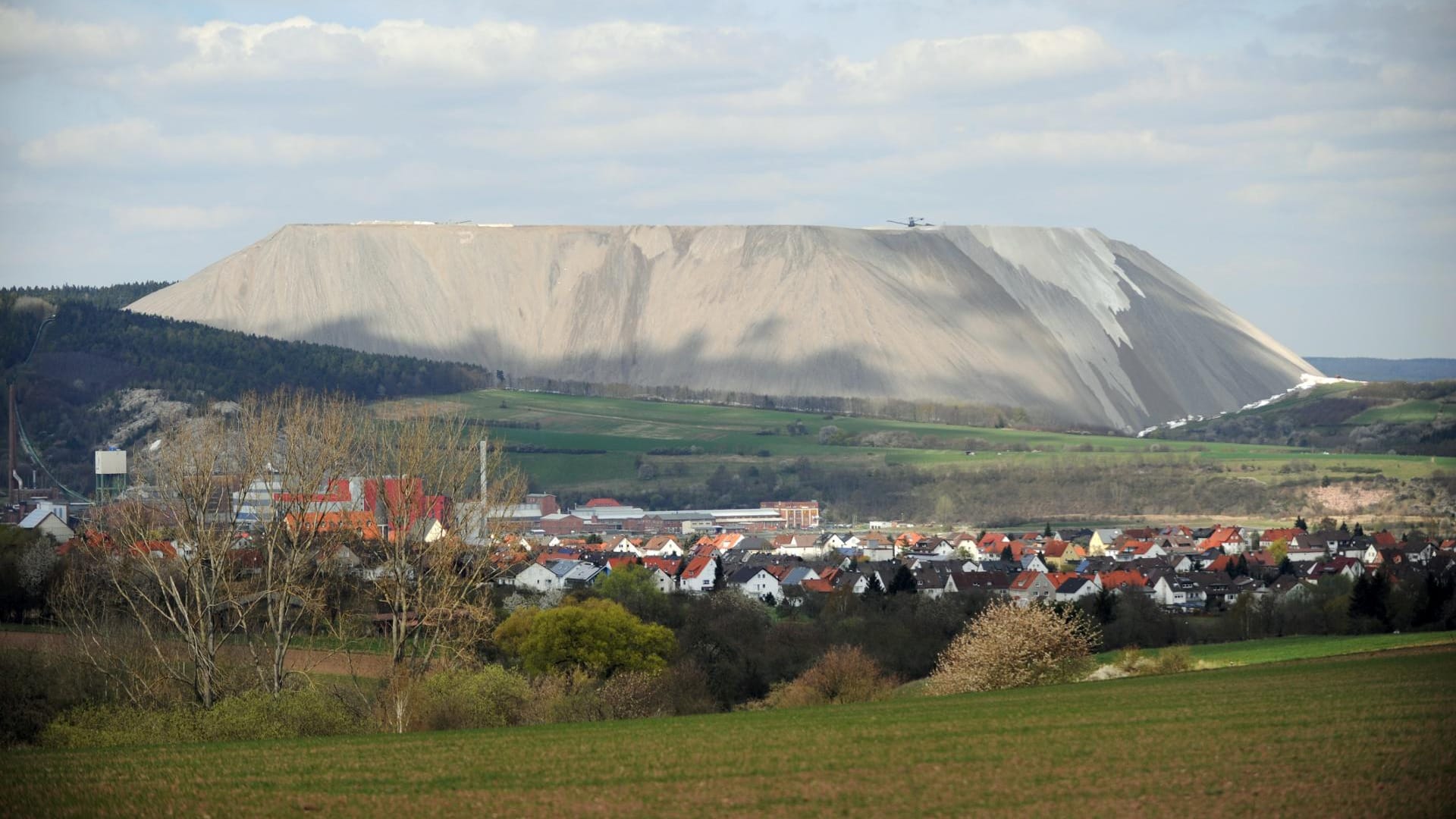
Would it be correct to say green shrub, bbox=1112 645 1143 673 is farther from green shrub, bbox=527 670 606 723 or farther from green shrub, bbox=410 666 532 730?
green shrub, bbox=410 666 532 730

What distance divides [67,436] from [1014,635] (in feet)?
278

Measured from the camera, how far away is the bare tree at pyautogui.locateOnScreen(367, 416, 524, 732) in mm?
33219

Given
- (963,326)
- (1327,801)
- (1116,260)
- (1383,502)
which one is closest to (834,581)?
(1383,502)

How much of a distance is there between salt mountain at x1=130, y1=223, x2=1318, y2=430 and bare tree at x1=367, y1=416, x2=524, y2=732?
348 feet

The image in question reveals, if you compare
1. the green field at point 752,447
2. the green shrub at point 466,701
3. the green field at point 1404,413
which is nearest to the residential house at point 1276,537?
the green field at point 752,447

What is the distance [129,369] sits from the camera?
11775 centimetres

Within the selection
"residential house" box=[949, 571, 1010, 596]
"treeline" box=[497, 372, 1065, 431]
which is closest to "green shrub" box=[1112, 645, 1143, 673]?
"residential house" box=[949, 571, 1010, 596]

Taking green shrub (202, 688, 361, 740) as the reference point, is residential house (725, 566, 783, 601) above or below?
below

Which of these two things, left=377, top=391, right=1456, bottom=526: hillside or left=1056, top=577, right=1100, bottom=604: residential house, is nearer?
left=1056, top=577, right=1100, bottom=604: residential house

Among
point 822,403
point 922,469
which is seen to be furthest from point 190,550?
point 822,403

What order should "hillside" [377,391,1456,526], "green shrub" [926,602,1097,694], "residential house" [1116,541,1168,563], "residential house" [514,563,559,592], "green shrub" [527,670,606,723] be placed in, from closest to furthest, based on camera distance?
"green shrub" [527,670,606,723]
"green shrub" [926,602,1097,694]
"residential house" [514,563,559,592]
"residential house" [1116,541,1168,563]
"hillside" [377,391,1456,526]

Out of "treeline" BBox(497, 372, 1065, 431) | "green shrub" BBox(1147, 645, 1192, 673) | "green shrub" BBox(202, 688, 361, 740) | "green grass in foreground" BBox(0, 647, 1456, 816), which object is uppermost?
→ "treeline" BBox(497, 372, 1065, 431)

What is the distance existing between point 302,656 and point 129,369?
82.5 meters

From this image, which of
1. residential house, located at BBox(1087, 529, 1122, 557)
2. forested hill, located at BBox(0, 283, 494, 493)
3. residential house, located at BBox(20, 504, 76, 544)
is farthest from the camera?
forested hill, located at BBox(0, 283, 494, 493)
